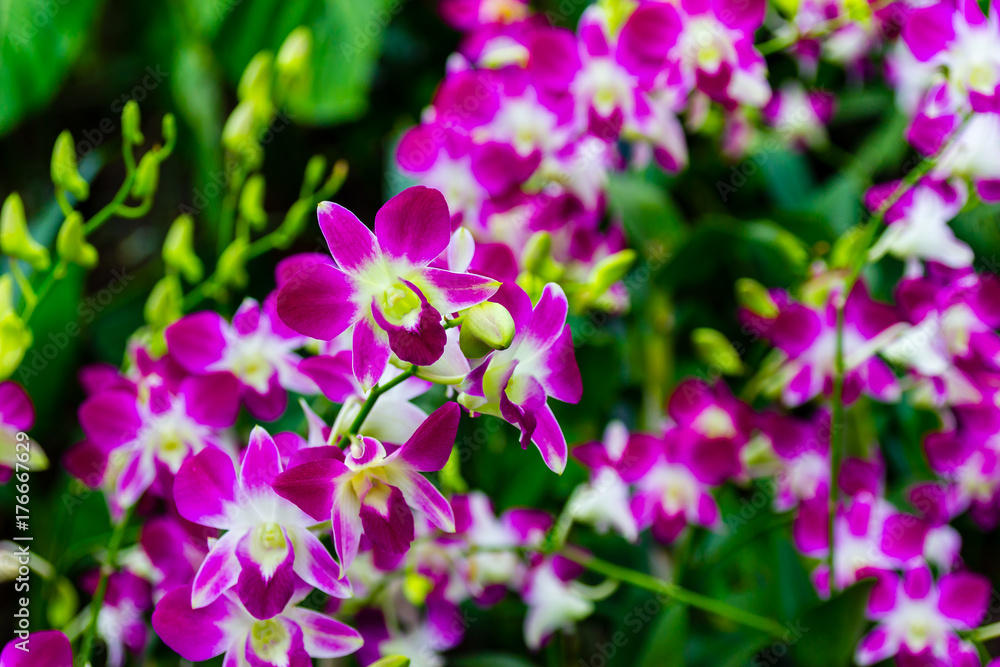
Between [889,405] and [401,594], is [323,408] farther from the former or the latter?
[889,405]

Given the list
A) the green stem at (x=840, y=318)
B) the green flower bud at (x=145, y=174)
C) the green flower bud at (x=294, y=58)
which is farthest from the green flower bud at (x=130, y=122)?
the green stem at (x=840, y=318)

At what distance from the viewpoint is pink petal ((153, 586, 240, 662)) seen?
0.39 m

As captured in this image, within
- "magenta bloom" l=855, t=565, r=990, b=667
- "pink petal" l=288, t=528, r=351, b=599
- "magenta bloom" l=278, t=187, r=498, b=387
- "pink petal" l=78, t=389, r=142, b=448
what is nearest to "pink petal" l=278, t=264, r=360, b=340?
"magenta bloom" l=278, t=187, r=498, b=387

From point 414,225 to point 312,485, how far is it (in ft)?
0.40

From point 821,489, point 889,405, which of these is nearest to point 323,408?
point 821,489

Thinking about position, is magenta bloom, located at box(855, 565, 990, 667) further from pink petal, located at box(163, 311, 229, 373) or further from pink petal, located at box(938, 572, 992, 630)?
pink petal, located at box(163, 311, 229, 373)

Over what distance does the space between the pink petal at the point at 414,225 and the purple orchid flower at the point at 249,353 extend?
0.15 meters

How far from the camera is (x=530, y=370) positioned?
0.40 m

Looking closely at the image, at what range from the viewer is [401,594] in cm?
65

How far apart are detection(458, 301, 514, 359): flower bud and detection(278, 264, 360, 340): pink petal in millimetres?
53

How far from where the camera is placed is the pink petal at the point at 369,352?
353 millimetres

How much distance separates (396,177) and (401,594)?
1.39 ft

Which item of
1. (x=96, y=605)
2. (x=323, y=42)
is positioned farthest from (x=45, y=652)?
(x=323, y=42)

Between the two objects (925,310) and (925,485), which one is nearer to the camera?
(925,310)
